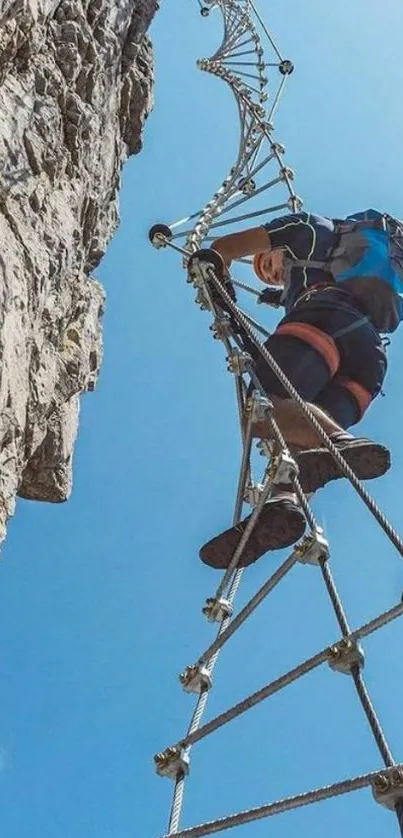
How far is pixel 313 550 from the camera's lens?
3.41 m

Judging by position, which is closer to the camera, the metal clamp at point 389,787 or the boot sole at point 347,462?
the metal clamp at point 389,787

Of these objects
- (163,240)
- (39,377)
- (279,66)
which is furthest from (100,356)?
(279,66)

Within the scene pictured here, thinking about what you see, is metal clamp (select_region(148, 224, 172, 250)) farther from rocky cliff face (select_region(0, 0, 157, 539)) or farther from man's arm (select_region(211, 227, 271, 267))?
man's arm (select_region(211, 227, 271, 267))

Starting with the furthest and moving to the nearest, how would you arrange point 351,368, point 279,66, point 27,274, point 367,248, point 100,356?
point 279,66 → point 100,356 → point 367,248 → point 351,368 → point 27,274

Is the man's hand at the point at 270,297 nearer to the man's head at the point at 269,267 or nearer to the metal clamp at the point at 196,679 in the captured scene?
the man's head at the point at 269,267

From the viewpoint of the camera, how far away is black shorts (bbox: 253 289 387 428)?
5070 mm

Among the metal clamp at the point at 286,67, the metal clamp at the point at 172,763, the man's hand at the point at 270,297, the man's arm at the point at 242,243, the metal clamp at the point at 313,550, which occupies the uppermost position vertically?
the metal clamp at the point at 286,67

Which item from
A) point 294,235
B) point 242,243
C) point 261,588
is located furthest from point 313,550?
point 294,235

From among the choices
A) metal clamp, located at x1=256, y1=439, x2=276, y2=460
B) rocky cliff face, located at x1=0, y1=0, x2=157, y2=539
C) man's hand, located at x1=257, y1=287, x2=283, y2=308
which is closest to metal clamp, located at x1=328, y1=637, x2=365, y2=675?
metal clamp, located at x1=256, y1=439, x2=276, y2=460

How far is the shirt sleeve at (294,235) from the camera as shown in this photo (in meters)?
5.82

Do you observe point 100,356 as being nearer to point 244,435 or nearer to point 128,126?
point 128,126

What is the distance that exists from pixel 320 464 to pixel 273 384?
72cm

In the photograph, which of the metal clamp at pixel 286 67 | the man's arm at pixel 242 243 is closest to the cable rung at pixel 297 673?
the man's arm at pixel 242 243

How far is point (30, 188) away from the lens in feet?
17.2
